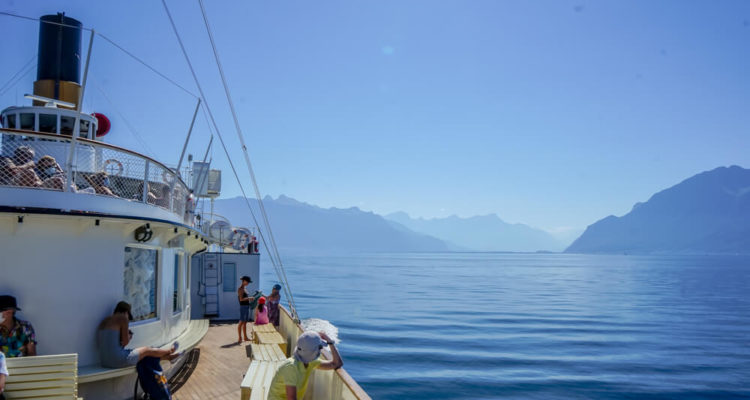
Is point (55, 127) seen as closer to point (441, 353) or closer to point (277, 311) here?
point (277, 311)

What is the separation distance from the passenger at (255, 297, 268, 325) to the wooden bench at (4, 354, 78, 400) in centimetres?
756

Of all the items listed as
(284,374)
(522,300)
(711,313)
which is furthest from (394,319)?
(284,374)

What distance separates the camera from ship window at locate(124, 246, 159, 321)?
8.16 m

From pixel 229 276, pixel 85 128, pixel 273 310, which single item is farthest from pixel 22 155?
pixel 229 276

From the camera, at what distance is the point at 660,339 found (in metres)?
29.0

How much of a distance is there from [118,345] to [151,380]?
0.74m

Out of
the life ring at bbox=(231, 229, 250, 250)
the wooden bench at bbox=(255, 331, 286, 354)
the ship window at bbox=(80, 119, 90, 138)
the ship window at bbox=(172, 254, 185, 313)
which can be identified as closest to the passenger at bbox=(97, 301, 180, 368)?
the ship window at bbox=(172, 254, 185, 313)

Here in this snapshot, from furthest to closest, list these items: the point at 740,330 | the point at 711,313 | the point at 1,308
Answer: the point at 711,313 < the point at 740,330 < the point at 1,308

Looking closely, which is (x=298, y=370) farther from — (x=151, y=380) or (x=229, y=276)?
(x=229, y=276)

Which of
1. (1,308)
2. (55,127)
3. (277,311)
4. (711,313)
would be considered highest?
(55,127)

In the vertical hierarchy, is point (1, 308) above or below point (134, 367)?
above

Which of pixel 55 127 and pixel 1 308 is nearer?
pixel 1 308

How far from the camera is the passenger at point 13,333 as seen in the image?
6.35 m

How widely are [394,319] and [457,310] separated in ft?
23.4
